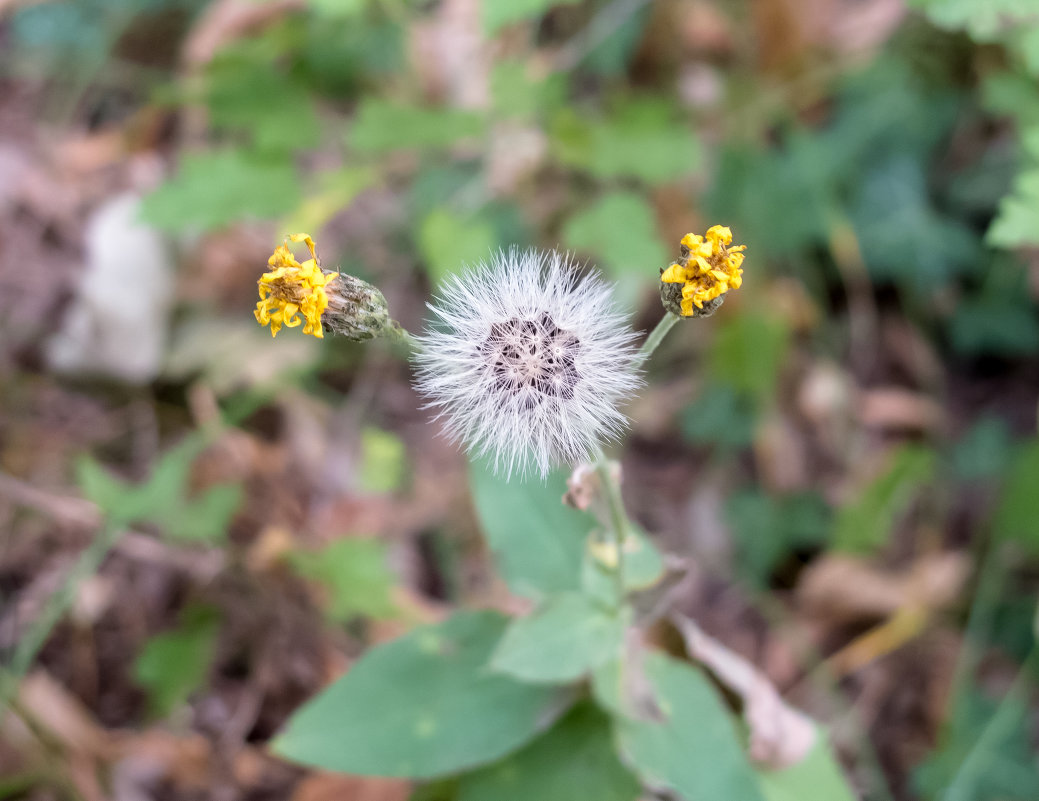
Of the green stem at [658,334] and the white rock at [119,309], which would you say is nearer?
the green stem at [658,334]

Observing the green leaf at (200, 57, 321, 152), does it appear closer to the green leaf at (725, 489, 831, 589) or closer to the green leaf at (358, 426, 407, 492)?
the green leaf at (358, 426, 407, 492)

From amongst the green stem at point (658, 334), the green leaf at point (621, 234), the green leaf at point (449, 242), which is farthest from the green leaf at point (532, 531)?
the green leaf at point (621, 234)

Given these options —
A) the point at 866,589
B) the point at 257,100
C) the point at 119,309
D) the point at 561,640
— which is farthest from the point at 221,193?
the point at 866,589

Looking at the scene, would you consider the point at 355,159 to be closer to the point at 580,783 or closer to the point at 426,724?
the point at 426,724

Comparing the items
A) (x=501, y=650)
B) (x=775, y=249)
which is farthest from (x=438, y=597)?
(x=775, y=249)

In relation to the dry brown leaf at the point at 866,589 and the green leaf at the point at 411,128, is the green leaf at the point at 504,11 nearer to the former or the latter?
the green leaf at the point at 411,128

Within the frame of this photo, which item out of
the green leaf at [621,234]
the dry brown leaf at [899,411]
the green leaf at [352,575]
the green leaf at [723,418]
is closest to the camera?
the green leaf at [352,575]

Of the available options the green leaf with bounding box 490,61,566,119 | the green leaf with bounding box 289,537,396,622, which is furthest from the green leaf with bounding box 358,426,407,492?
the green leaf with bounding box 490,61,566,119

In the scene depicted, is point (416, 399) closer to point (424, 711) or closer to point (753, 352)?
point (753, 352)
